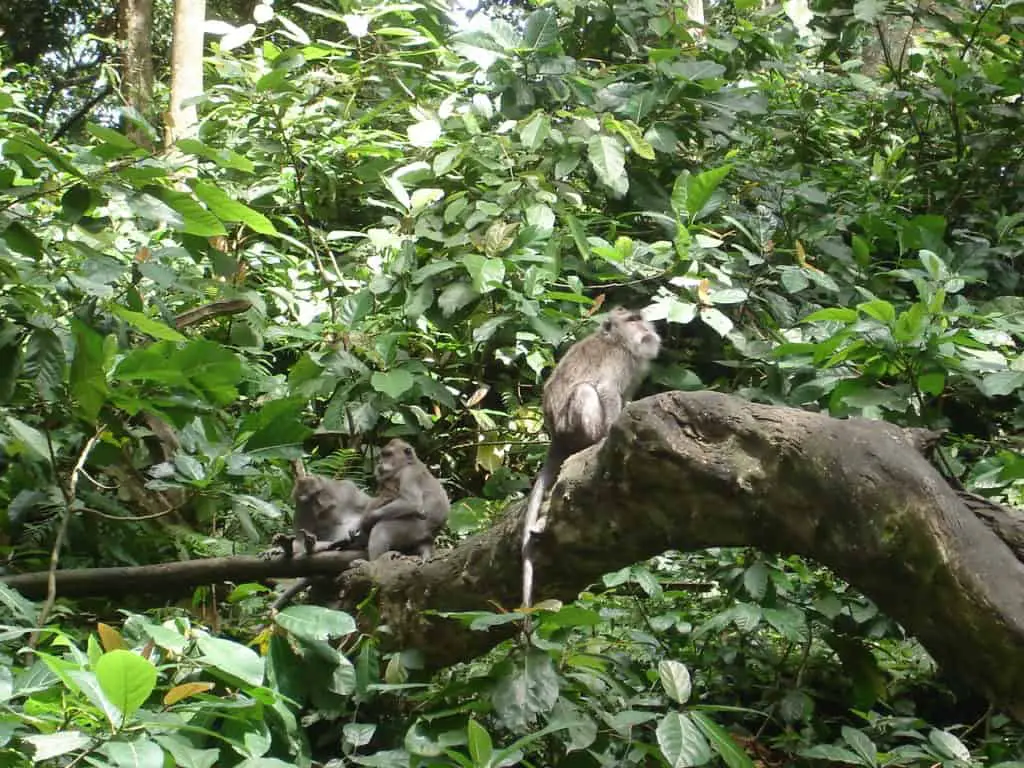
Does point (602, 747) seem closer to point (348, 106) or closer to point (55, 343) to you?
point (55, 343)

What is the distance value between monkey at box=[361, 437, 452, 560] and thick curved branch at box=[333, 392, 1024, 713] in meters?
1.55

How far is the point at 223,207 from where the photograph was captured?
324 centimetres

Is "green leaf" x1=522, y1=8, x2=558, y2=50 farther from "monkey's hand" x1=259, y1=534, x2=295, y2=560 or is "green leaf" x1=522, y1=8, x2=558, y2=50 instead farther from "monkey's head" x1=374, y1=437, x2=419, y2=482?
"monkey's hand" x1=259, y1=534, x2=295, y2=560

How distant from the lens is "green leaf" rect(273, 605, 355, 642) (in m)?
3.05

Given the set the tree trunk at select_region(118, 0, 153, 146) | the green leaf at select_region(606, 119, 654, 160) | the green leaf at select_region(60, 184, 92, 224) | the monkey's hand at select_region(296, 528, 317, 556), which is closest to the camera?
the green leaf at select_region(60, 184, 92, 224)

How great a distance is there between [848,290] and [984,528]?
3.52 m

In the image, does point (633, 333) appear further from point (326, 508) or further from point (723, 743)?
point (723, 743)

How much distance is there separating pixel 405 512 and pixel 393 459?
20.9 inches

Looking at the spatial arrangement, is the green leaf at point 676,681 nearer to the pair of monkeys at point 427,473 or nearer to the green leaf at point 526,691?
the green leaf at point 526,691

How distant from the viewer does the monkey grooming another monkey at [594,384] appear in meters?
4.27

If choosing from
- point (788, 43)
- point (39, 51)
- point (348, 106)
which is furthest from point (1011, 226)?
point (39, 51)

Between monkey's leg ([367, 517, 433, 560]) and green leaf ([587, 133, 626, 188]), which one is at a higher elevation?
green leaf ([587, 133, 626, 188])

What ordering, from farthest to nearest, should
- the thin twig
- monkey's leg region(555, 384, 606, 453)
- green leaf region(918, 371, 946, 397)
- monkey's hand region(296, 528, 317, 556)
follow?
1. monkey's leg region(555, 384, 606, 453)
2. monkey's hand region(296, 528, 317, 556)
3. the thin twig
4. green leaf region(918, 371, 946, 397)

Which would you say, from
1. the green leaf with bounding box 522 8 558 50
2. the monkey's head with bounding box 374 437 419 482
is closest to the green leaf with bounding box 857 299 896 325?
the monkey's head with bounding box 374 437 419 482
